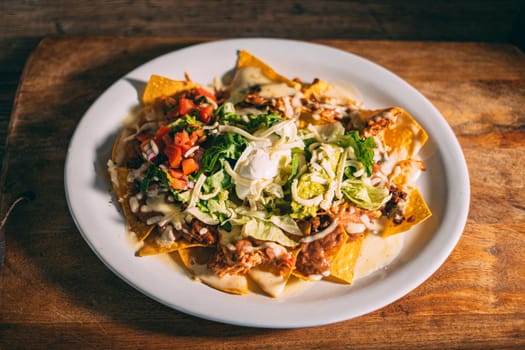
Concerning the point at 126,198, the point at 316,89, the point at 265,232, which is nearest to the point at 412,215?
the point at 265,232

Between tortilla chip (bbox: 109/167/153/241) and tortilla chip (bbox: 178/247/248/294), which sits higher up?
tortilla chip (bbox: 109/167/153/241)

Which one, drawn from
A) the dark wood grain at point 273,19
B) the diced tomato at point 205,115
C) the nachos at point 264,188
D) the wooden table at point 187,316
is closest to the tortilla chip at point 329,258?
the nachos at point 264,188

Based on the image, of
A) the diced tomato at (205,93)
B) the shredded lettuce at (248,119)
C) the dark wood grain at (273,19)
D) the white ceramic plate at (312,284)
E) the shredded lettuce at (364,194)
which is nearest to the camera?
the white ceramic plate at (312,284)

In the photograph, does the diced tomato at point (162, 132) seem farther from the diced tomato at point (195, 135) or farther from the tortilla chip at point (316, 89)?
the tortilla chip at point (316, 89)

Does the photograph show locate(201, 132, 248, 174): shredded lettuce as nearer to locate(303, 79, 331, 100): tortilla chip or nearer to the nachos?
the nachos

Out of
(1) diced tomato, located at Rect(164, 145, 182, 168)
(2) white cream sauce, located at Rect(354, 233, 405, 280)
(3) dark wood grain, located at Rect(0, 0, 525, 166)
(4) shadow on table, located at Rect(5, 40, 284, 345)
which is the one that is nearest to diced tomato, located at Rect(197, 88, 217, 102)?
(1) diced tomato, located at Rect(164, 145, 182, 168)

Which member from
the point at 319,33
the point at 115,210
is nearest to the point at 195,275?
the point at 115,210
